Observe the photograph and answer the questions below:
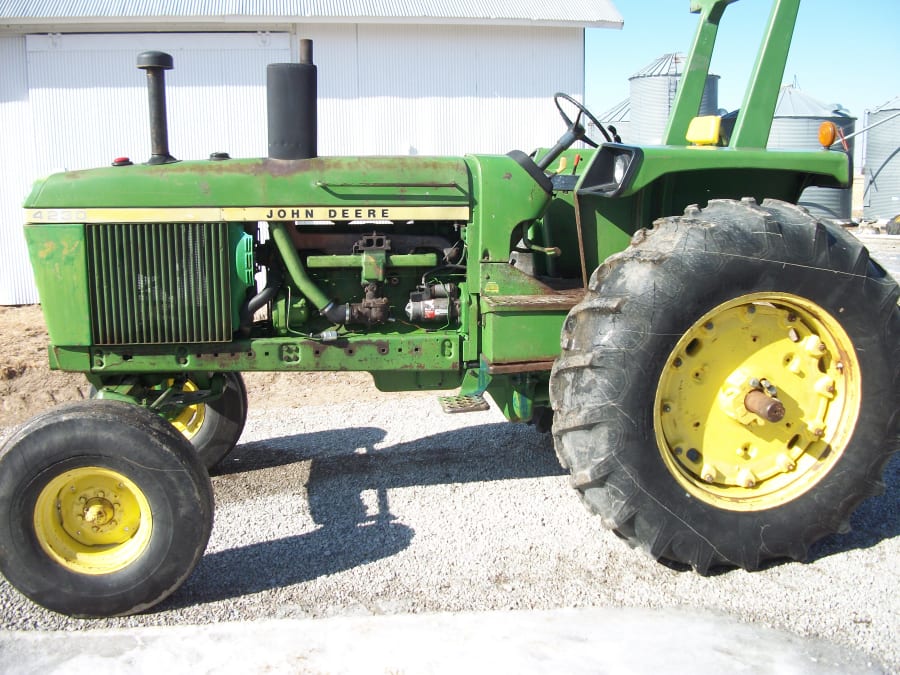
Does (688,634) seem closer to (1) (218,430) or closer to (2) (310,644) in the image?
(2) (310,644)

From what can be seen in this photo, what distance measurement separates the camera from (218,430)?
4.64 meters

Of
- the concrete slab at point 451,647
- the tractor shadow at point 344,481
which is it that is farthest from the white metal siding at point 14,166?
the concrete slab at point 451,647

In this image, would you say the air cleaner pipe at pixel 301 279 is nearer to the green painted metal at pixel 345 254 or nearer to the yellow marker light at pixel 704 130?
the green painted metal at pixel 345 254

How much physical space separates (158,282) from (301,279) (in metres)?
0.61

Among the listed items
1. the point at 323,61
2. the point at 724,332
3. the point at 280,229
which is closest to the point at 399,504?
the point at 280,229

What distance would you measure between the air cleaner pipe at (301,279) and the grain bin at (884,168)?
Answer: 17.7 metres

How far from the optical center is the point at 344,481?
449 centimetres

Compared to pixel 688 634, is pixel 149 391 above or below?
above

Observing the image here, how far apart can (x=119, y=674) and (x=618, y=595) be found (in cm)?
184

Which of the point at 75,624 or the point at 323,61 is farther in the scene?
the point at 323,61

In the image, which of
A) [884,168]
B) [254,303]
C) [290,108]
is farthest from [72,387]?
[884,168]

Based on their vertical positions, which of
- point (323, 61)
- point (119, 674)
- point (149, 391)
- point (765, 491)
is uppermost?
point (323, 61)

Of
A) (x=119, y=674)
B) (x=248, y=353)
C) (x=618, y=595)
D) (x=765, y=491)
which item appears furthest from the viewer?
(x=248, y=353)

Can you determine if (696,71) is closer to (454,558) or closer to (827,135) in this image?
(827,135)
